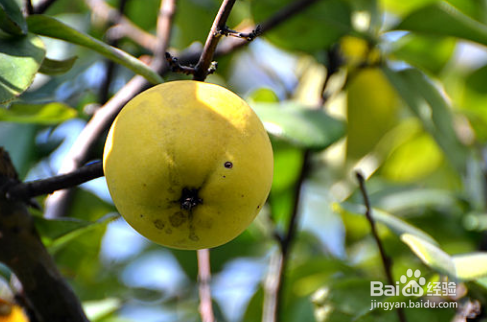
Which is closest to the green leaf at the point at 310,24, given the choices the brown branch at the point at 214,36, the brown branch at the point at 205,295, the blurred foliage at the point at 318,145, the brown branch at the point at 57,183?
the blurred foliage at the point at 318,145

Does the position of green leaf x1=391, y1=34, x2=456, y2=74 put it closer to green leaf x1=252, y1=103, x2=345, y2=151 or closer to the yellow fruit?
green leaf x1=252, y1=103, x2=345, y2=151

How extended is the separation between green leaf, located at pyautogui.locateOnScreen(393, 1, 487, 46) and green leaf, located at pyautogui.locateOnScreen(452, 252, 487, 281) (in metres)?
0.44

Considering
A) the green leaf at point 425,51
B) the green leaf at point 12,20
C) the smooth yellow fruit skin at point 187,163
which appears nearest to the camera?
the smooth yellow fruit skin at point 187,163

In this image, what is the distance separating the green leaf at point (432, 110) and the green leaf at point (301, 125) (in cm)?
17

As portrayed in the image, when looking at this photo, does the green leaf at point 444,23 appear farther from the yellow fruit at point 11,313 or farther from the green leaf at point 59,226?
the yellow fruit at point 11,313

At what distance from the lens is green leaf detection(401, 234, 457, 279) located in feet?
2.82

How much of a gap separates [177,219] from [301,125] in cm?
48

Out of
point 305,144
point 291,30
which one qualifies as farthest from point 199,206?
point 291,30

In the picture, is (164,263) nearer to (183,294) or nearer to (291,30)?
(183,294)

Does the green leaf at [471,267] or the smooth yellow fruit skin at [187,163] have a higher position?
the smooth yellow fruit skin at [187,163]

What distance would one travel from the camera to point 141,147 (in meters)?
0.67

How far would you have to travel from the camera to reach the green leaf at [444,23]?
1180mm

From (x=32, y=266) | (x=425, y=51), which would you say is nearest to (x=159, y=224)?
(x=32, y=266)

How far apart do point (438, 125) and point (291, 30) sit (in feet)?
1.28
